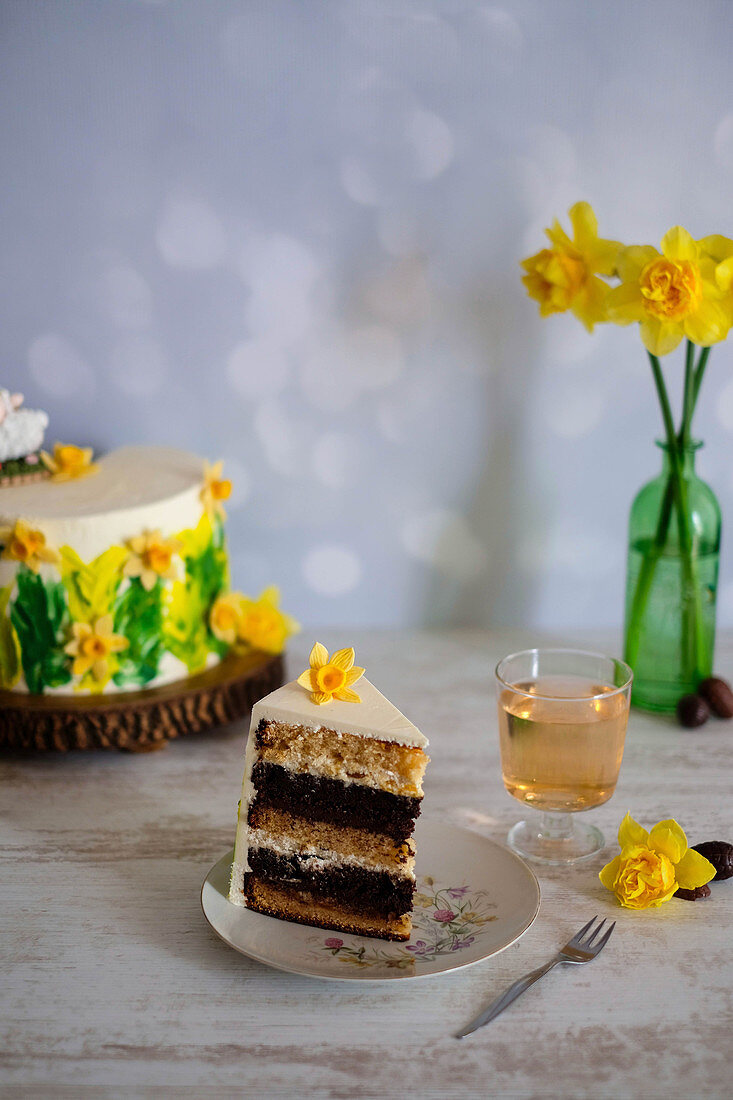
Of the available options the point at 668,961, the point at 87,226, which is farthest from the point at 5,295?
the point at 668,961

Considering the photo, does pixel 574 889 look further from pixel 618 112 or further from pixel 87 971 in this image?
pixel 618 112

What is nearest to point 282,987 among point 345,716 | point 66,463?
point 345,716

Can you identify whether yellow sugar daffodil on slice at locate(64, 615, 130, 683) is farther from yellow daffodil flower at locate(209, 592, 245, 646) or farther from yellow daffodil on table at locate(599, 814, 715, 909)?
yellow daffodil on table at locate(599, 814, 715, 909)

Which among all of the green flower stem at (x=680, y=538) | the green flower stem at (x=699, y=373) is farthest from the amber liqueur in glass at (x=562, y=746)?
the green flower stem at (x=699, y=373)

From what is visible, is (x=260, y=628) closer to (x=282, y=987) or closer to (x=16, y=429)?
(x=16, y=429)

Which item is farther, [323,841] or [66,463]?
[66,463]

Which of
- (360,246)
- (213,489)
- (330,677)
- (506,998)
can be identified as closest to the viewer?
(506,998)
